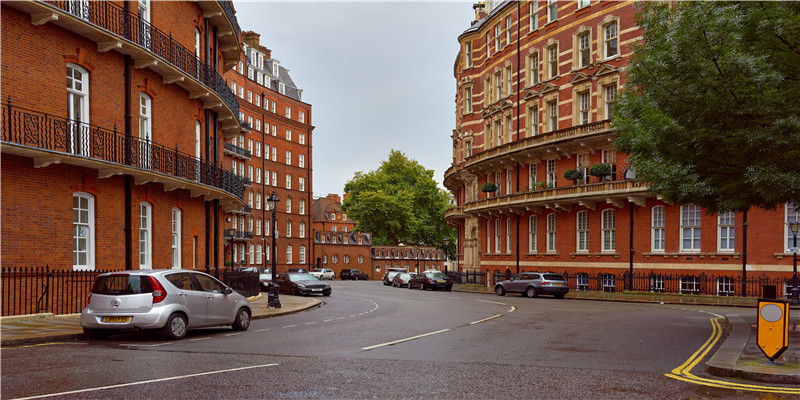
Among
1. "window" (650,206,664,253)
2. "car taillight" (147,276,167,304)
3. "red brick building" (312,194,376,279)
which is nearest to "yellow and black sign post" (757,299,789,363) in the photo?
"car taillight" (147,276,167,304)

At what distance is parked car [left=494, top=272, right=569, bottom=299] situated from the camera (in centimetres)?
3055

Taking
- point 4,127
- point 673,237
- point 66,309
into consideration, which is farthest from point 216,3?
point 673,237

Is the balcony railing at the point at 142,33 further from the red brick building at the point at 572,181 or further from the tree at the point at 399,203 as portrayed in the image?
the tree at the point at 399,203

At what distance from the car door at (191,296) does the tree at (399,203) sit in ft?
200

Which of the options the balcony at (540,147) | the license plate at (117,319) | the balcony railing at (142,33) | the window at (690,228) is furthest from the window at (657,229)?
the license plate at (117,319)

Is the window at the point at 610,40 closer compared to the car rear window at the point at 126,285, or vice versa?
the car rear window at the point at 126,285

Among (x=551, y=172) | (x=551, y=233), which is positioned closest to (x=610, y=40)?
(x=551, y=172)

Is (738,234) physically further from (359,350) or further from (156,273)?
(156,273)

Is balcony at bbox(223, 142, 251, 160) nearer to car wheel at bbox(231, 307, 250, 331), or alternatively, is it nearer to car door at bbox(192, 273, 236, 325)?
car wheel at bbox(231, 307, 250, 331)

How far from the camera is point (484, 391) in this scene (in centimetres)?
772

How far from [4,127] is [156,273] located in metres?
5.50

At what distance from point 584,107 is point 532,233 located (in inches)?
328

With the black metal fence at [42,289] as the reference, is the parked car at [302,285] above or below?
below

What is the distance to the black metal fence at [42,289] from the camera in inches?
593
